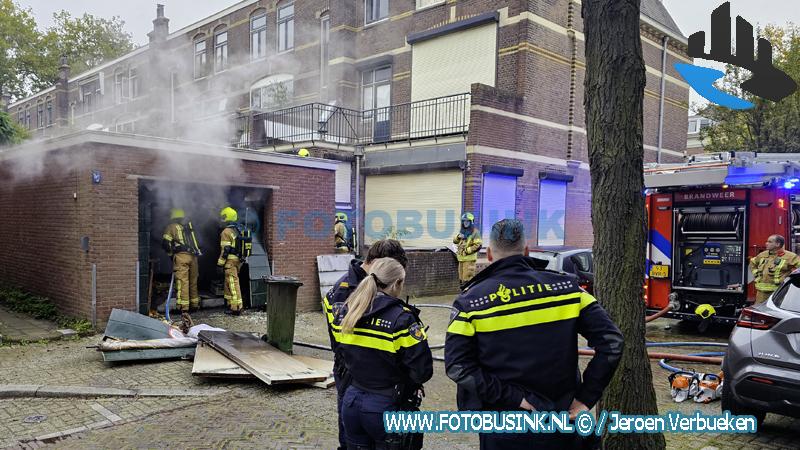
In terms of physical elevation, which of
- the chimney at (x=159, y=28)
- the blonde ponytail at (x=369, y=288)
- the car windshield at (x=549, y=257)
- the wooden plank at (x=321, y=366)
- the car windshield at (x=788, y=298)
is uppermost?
the chimney at (x=159, y=28)

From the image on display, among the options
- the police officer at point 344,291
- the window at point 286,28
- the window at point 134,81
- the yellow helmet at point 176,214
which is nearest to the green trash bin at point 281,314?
the police officer at point 344,291

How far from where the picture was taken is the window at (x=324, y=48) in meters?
21.5

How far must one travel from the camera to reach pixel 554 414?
249 cm

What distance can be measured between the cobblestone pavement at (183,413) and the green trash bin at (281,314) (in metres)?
0.95

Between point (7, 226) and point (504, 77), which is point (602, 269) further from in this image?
point (504, 77)

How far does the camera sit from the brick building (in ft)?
53.8

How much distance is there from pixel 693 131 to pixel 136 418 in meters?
43.1

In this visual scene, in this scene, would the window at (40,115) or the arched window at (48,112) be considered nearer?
the arched window at (48,112)

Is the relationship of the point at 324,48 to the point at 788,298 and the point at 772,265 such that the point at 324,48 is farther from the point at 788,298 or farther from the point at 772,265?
the point at 788,298

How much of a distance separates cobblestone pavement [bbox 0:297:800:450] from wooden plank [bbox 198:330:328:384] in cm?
17

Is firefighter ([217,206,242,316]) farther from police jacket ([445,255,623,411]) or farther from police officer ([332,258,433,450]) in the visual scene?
police jacket ([445,255,623,411])

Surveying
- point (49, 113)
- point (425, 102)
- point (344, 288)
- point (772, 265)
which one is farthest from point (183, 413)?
point (49, 113)

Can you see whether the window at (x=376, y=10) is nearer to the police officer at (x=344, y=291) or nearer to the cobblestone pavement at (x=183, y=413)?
the cobblestone pavement at (x=183, y=413)

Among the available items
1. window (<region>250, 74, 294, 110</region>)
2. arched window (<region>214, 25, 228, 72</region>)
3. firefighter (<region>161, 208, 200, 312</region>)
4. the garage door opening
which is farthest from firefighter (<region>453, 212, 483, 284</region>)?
arched window (<region>214, 25, 228, 72</region>)
